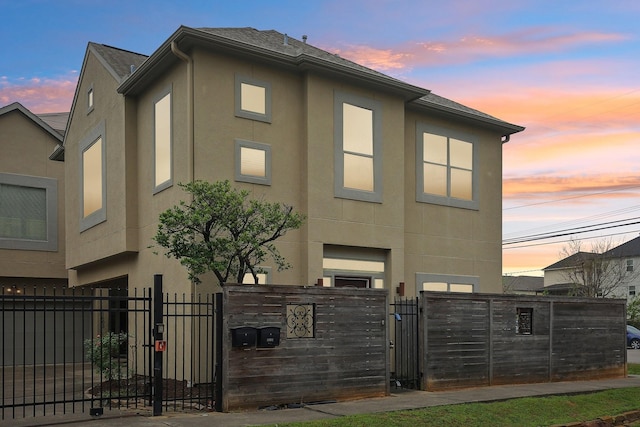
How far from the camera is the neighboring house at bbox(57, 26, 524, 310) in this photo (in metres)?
15.0

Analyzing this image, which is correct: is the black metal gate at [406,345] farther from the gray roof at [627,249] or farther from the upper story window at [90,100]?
the gray roof at [627,249]

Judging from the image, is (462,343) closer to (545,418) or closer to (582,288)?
(545,418)

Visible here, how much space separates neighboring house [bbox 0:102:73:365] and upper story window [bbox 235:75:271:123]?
39.5 ft

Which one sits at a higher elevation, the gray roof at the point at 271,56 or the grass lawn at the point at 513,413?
the gray roof at the point at 271,56

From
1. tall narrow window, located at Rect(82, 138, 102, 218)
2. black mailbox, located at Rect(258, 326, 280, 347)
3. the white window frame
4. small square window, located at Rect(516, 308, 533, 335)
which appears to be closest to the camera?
black mailbox, located at Rect(258, 326, 280, 347)

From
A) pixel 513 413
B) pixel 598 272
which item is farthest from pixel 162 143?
pixel 598 272

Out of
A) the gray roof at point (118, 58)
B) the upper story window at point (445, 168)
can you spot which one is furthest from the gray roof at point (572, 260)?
the gray roof at point (118, 58)

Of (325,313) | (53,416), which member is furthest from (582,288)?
(53,416)

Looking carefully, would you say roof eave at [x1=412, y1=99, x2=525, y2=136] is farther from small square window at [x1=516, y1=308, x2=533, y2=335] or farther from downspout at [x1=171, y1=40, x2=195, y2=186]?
downspout at [x1=171, y1=40, x2=195, y2=186]

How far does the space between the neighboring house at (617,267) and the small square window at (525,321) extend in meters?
39.3

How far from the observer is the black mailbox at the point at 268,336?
11.5m

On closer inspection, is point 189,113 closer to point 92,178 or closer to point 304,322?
point 304,322

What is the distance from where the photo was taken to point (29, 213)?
23906mm

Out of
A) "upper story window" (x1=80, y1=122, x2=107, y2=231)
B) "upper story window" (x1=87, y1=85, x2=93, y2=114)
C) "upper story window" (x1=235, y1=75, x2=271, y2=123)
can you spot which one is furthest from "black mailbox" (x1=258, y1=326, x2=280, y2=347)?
"upper story window" (x1=87, y1=85, x2=93, y2=114)
